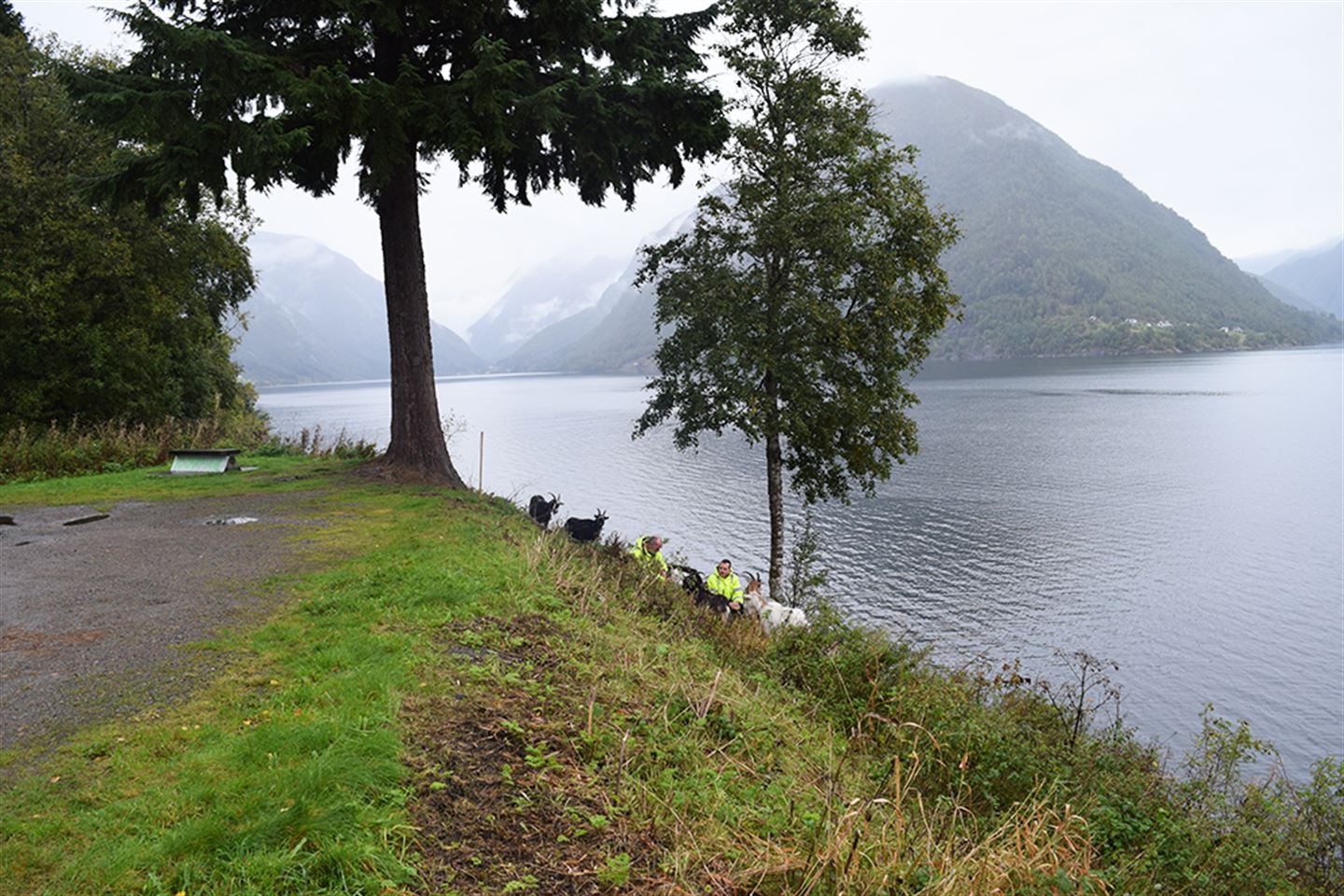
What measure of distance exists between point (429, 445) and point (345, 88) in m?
6.37

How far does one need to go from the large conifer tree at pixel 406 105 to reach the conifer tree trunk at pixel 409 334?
0.04 metres

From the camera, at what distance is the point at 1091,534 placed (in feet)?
107

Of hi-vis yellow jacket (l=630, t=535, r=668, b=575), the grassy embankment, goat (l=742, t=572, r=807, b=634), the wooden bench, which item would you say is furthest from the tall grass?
the grassy embankment

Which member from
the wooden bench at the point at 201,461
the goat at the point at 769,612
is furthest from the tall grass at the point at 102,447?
the goat at the point at 769,612

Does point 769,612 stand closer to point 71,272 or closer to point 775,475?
point 775,475

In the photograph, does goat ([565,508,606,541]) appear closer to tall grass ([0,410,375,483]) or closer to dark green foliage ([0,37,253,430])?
tall grass ([0,410,375,483])

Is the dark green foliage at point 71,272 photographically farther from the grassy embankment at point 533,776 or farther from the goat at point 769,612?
the goat at point 769,612

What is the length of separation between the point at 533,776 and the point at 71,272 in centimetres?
2043

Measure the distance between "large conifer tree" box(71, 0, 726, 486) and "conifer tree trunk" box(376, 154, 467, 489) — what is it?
0.12 feet

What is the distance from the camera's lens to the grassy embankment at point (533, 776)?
3434 millimetres

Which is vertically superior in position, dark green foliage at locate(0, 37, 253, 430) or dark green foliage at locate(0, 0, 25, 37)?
dark green foliage at locate(0, 0, 25, 37)

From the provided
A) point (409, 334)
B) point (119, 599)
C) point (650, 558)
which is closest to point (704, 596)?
point (650, 558)

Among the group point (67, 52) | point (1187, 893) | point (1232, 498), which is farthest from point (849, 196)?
point (1232, 498)

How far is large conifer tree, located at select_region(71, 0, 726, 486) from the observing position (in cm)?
1083
